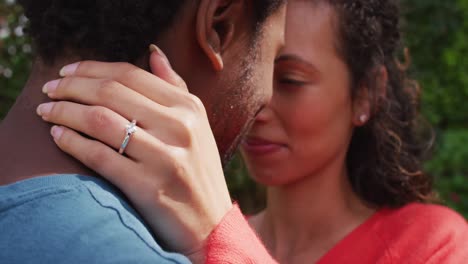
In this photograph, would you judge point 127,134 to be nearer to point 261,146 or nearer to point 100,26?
point 100,26

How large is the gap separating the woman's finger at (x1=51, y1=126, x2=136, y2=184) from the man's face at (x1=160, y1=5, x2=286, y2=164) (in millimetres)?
252

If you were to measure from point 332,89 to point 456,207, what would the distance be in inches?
122

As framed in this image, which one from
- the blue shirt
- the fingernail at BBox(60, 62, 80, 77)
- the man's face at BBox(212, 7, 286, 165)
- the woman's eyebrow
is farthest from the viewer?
the woman's eyebrow

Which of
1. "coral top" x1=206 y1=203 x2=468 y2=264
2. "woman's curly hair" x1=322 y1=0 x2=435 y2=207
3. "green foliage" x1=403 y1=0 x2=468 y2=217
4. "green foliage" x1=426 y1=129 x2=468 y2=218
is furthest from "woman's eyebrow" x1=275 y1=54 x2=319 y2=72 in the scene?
"green foliage" x1=426 y1=129 x2=468 y2=218

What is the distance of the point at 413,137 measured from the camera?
2848 millimetres

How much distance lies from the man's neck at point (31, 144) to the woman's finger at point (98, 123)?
0.11ft

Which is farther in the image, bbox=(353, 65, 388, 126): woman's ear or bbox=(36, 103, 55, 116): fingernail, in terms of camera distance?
bbox=(353, 65, 388, 126): woman's ear

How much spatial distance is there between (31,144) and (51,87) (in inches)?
5.8

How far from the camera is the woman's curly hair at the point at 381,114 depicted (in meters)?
2.52

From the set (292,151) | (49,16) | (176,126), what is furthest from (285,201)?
(49,16)

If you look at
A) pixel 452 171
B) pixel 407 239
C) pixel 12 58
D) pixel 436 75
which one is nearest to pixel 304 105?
pixel 407 239

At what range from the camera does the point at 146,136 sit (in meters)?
1.48

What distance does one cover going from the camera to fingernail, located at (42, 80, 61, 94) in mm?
1482

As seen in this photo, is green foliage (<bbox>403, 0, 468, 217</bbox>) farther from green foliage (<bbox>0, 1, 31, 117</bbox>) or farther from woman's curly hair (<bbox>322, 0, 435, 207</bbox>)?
green foliage (<bbox>0, 1, 31, 117</bbox>)
